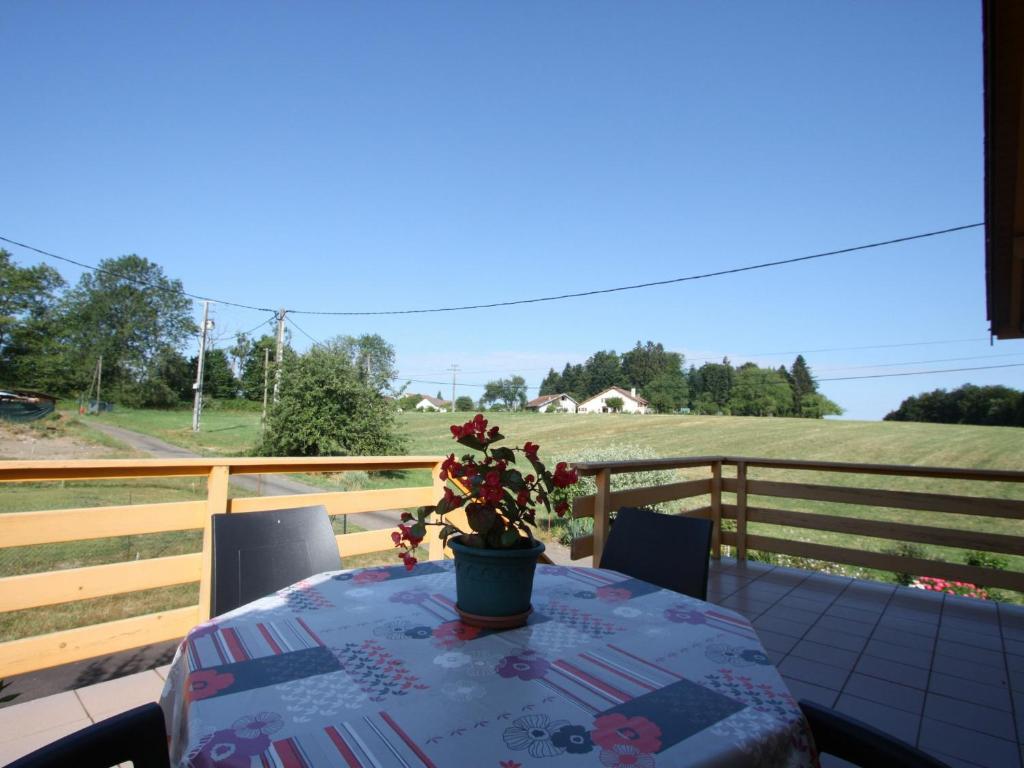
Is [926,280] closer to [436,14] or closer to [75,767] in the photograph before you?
[436,14]

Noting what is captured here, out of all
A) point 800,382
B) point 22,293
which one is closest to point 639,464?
point 22,293

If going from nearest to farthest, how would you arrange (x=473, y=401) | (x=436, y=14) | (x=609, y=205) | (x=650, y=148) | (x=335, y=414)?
(x=436, y=14), (x=650, y=148), (x=335, y=414), (x=609, y=205), (x=473, y=401)

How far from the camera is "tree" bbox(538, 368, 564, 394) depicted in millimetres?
47906

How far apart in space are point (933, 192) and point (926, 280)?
525cm

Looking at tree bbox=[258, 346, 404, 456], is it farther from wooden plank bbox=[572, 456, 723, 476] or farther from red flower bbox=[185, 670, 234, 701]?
red flower bbox=[185, 670, 234, 701]

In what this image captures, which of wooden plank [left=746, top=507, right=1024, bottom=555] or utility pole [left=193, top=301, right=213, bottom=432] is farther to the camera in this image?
utility pole [left=193, top=301, right=213, bottom=432]

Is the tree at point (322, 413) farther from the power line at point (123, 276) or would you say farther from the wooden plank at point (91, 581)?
the wooden plank at point (91, 581)

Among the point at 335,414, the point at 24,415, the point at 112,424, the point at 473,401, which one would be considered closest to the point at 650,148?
the point at 335,414

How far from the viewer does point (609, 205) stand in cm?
1239

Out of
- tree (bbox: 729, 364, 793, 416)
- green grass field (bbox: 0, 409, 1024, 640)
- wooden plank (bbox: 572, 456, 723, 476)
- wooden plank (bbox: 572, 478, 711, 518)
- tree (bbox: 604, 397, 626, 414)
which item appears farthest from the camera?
tree (bbox: 604, 397, 626, 414)

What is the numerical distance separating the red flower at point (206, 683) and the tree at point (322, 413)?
10.0m

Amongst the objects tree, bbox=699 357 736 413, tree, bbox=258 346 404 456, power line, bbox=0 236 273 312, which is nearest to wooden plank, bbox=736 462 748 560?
tree, bbox=258 346 404 456

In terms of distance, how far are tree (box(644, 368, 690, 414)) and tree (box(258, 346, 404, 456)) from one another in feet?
77.6

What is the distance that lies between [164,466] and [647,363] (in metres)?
39.6
